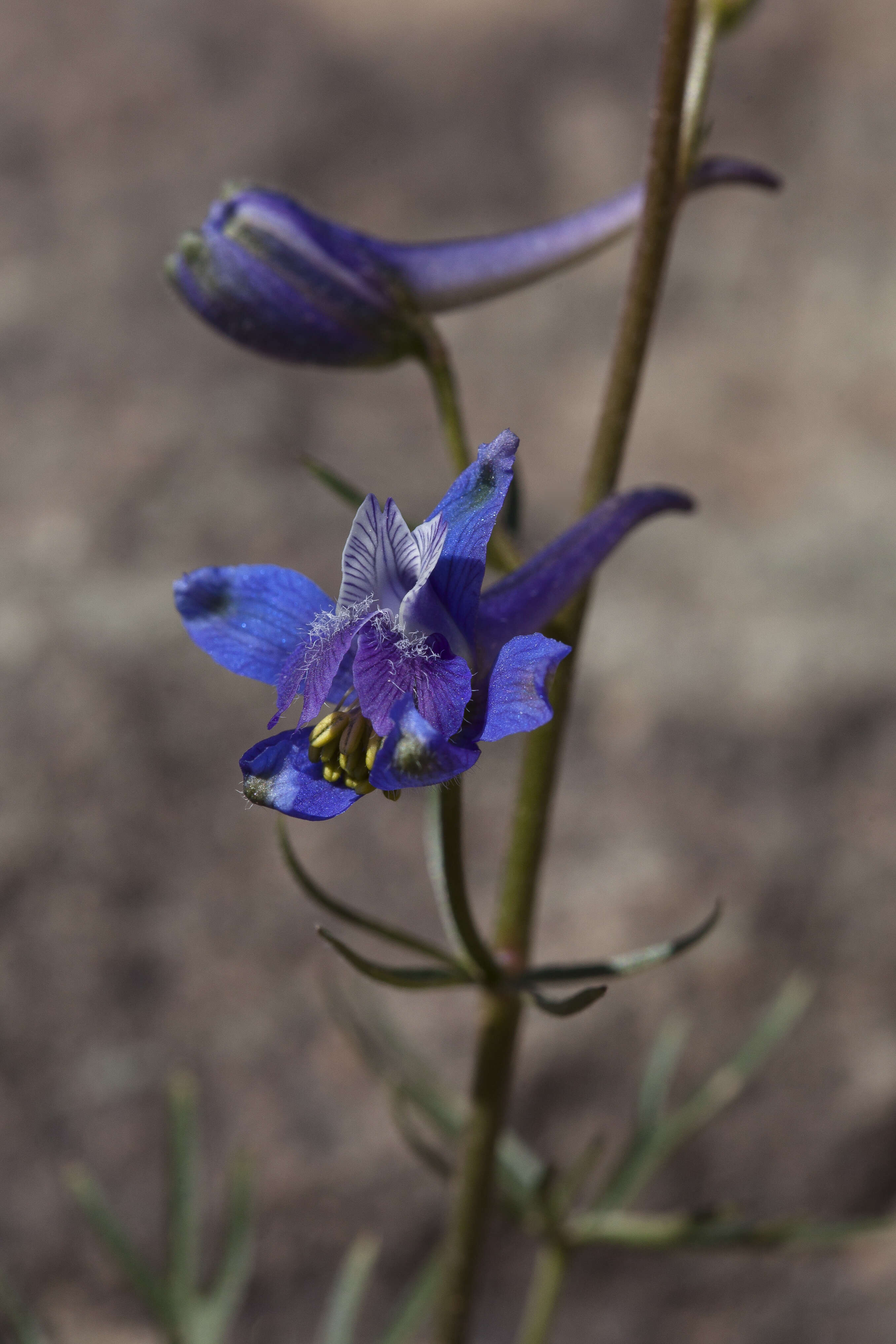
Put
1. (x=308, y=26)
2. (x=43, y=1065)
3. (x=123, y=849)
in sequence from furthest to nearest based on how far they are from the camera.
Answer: (x=308, y=26)
(x=123, y=849)
(x=43, y=1065)

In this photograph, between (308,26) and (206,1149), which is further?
(308,26)

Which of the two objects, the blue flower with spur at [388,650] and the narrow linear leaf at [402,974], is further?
the narrow linear leaf at [402,974]

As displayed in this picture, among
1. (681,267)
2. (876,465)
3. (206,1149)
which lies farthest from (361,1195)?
(681,267)

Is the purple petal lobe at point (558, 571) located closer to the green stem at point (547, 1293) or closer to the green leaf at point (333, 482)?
the green leaf at point (333, 482)

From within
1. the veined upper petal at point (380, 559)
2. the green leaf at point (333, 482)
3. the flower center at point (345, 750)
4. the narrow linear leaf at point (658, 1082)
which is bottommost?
the narrow linear leaf at point (658, 1082)

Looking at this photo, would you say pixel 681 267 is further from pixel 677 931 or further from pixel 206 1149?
pixel 206 1149

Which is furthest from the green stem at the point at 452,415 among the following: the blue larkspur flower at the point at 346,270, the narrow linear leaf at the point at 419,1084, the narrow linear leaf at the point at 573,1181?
the narrow linear leaf at the point at 573,1181

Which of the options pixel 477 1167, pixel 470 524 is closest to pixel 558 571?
pixel 470 524

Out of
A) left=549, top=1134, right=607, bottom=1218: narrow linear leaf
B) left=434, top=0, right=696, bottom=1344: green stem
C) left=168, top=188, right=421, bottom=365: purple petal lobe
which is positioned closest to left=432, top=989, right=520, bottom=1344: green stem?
left=434, top=0, right=696, bottom=1344: green stem

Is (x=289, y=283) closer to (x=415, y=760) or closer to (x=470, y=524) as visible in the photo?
(x=470, y=524)
